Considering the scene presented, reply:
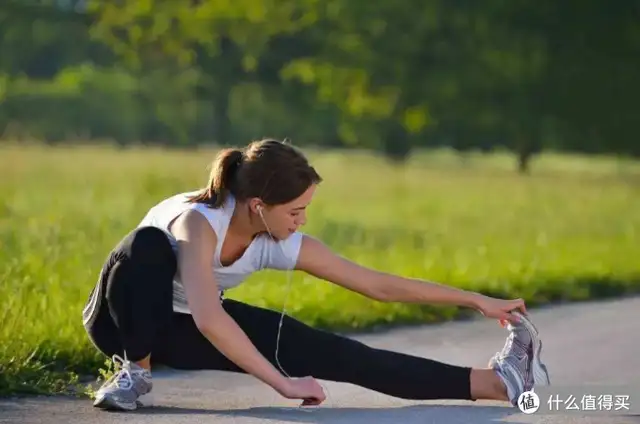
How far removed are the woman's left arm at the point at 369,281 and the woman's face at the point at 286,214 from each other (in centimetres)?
20

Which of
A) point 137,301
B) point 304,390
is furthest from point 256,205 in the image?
point 304,390

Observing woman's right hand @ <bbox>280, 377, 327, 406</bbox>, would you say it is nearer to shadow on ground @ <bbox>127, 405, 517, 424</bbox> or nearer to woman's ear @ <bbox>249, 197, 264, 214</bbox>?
shadow on ground @ <bbox>127, 405, 517, 424</bbox>

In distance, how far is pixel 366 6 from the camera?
25266 mm

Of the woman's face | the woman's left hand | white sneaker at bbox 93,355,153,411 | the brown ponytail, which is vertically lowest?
white sneaker at bbox 93,355,153,411

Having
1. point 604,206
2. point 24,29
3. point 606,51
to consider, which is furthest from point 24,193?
point 606,51

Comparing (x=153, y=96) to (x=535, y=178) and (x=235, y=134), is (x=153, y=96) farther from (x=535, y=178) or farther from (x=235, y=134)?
(x=535, y=178)

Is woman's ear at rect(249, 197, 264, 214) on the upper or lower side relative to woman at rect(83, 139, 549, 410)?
upper

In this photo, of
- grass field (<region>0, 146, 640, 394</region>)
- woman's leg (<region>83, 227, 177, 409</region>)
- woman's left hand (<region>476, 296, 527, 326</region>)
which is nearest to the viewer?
woman's leg (<region>83, 227, 177, 409</region>)

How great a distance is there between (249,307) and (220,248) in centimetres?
34

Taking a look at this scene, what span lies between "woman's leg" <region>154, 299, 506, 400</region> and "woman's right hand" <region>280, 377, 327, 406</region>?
38 cm

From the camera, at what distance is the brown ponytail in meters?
4.38

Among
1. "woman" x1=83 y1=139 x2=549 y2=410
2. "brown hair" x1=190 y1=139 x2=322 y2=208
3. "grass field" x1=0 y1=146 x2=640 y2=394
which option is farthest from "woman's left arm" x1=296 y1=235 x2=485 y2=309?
"grass field" x1=0 y1=146 x2=640 y2=394

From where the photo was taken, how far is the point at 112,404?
442cm

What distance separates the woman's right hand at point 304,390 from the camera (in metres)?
4.20
